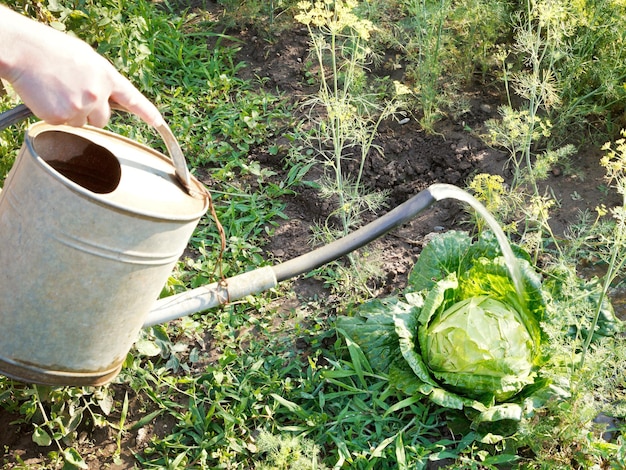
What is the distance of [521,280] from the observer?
8.00 ft

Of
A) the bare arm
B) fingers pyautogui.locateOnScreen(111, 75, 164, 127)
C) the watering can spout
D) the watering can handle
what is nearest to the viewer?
the bare arm

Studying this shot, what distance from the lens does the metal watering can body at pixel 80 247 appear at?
5.07 ft

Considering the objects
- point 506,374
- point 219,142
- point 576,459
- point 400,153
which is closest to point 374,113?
point 400,153

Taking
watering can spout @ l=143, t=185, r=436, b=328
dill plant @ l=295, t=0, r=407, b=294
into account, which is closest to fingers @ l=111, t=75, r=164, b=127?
watering can spout @ l=143, t=185, r=436, b=328

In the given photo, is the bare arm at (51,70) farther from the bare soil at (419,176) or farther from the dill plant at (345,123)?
the bare soil at (419,176)

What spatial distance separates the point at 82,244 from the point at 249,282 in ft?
2.05

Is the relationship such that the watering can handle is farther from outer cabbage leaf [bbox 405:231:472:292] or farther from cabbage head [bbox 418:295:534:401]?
outer cabbage leaf [bbox 405:231:472:292]

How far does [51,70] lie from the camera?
1.43 metres

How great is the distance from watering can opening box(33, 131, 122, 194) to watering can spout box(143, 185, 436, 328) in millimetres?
388

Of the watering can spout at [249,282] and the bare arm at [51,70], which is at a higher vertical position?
the bare arm at [51,70]

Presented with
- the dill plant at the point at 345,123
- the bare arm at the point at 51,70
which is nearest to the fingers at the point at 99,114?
the bare arm at the point at 51,70

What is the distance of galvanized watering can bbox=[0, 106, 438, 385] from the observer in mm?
1548

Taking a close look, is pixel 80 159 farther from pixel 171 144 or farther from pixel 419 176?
pixel 419 176

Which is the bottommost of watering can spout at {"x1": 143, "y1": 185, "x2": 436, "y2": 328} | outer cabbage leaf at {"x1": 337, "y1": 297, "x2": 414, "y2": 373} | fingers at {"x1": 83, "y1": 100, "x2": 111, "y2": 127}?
outer cabbage leaf at {"x1": 337, "y1": 297, "x2": 414, "y2": 373}
